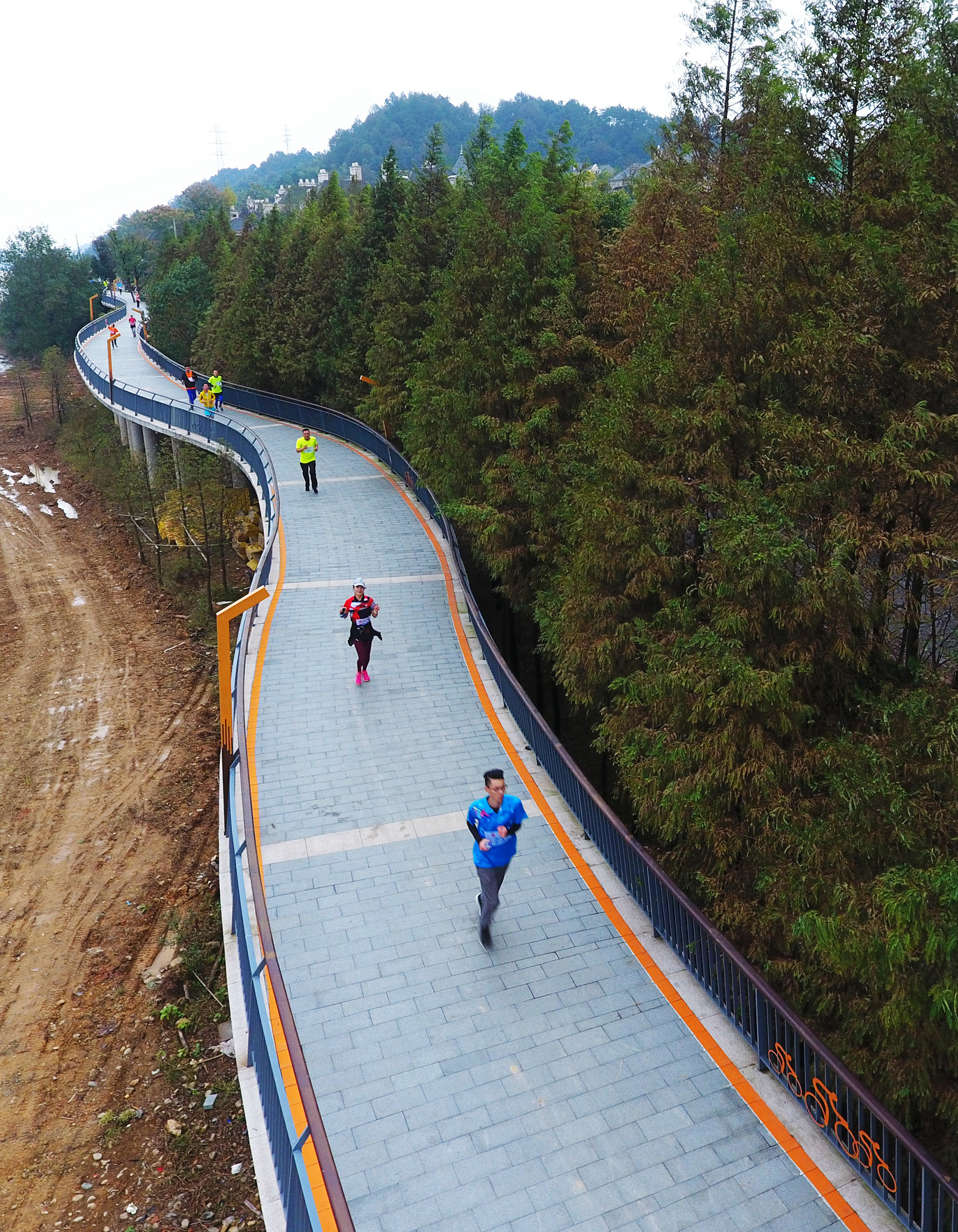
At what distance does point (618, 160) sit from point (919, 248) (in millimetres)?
154471

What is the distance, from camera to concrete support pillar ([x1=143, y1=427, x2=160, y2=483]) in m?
36.2

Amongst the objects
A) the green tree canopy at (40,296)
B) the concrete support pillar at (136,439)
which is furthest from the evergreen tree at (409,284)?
the green tree canopy at (40,296)

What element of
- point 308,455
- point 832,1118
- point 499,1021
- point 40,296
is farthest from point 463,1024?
point 40,296

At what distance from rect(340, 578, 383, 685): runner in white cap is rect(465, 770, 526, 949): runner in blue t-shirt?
17.8 ft

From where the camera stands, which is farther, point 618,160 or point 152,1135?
point 618,160

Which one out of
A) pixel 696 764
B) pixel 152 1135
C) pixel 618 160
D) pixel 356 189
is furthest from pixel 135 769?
pixel 618 160

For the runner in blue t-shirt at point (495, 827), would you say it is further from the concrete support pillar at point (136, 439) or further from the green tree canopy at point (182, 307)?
the green tree canopy at point (182, 307)

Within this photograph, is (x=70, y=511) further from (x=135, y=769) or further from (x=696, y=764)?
(x=696, y=764)

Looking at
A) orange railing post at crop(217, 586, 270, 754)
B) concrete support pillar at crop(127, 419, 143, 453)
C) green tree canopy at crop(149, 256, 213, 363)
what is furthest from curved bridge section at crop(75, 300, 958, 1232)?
green tree canopy at crop(149, 256, 213, 363)

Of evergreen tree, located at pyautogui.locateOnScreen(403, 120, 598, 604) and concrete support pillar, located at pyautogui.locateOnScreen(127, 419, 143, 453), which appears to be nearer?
evergreen tree, located at pyautogui.locateOnScreen(403, 120, 598, 604)

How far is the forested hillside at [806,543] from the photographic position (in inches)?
256

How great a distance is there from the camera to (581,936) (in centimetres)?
796

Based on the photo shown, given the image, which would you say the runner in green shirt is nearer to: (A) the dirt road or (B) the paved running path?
(A) the dirt road

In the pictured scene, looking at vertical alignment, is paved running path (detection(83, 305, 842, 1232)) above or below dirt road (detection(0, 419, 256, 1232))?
above
